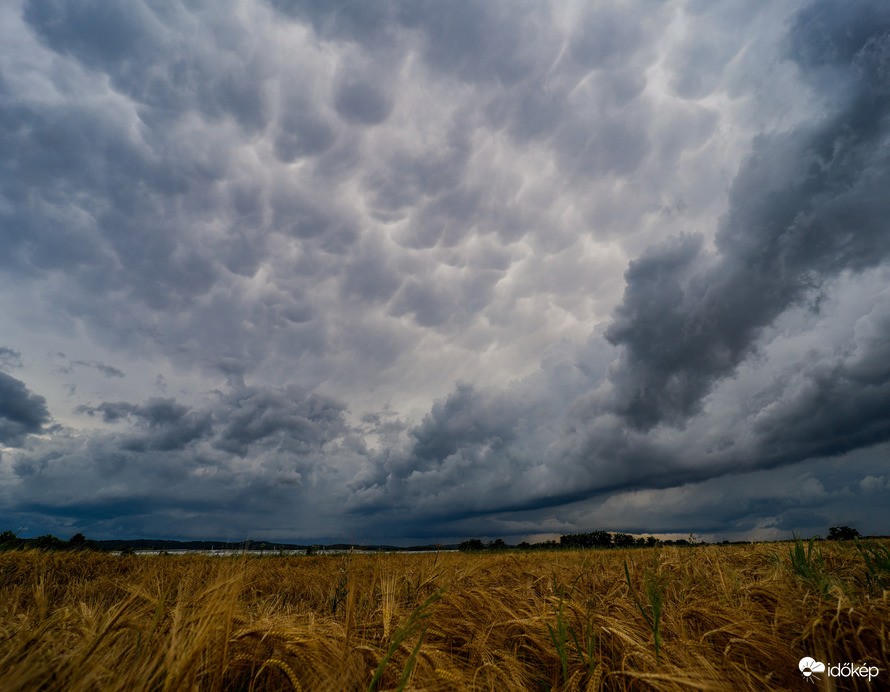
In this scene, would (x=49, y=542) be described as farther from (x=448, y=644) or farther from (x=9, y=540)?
(x=448, y=644)

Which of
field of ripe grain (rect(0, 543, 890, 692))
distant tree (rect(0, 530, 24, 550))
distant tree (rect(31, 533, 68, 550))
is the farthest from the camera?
distant tree (rect(31, 533, 68, 550))

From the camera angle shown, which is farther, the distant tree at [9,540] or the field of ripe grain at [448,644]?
the distant tree at [9,540]

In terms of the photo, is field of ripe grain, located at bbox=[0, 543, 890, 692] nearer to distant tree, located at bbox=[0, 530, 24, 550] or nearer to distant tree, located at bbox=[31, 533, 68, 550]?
distant tree, located at bbox=[0, 530, 24, 550]

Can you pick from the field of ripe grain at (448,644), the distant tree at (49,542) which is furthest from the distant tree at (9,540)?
the field of ripe grain at (448,644)

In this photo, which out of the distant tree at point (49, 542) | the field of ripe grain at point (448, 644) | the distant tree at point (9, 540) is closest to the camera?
the field of ripe grain at point (448, 644)

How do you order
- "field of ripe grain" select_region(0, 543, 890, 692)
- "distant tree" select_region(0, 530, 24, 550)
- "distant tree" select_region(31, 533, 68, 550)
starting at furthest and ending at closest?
"distant tree" select_region(31, 533, 68, 550)
"distant tree" select_region(0, 530, 24, 550)
"field of ripe grain" select_region(0, 543, 890, 692)

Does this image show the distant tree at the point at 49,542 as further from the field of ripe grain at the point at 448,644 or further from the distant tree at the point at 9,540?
the field of ripe grain at the point at 448,644

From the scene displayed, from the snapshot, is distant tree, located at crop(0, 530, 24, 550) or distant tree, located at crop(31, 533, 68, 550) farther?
distant tree, located at crop(31, 533, 68, 550)

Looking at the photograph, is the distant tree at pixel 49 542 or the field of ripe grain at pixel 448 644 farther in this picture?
the distant tree at pixel 49 542

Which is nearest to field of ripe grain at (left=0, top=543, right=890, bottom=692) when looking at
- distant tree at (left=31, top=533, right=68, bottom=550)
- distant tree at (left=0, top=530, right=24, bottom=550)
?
distant tree at (left=0, top=530, right=24, bottom=550)

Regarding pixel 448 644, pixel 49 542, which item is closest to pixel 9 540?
pixel 49 542

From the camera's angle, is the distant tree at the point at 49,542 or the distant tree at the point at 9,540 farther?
the distant tree at the point at 49,542

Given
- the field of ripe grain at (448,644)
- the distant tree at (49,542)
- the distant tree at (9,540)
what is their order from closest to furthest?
the field of ripe grain at (448,644) → the distant tree at (9,540) → the distant tree at (49,542)

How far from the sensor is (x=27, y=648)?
1.85 metres
